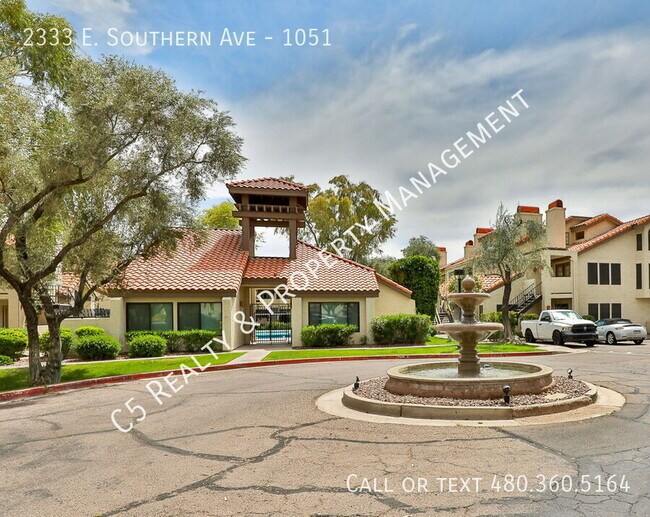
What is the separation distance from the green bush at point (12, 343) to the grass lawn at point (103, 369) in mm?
2531

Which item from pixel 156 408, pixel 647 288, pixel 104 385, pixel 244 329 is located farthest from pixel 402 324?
pixel 647 288

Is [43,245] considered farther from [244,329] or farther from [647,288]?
A: [647,288]

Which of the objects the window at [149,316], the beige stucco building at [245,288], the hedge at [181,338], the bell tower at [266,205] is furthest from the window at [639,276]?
the window at [149,316]

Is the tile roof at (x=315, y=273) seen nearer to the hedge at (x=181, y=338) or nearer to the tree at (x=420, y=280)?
the hedge at (x=181, y=338)

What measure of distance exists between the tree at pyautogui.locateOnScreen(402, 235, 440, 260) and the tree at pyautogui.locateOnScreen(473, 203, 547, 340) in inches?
1250

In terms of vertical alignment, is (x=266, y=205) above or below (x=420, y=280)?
above

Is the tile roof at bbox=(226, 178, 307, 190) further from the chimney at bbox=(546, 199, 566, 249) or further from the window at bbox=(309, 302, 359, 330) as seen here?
the chimney at bbox=(546, 199, 566, 249)

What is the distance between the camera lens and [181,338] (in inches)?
839

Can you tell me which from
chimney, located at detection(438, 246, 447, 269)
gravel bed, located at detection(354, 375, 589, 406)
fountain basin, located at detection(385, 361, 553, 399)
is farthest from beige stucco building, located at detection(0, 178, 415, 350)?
chimney, located at detection(438, 246, 447, 269)

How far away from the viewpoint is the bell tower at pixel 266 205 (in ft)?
86.8

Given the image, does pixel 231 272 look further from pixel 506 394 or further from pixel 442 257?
pixel 442 257

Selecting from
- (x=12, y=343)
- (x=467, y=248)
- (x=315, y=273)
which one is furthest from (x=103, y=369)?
(x=467, y=248)

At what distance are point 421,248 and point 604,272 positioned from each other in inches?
1013

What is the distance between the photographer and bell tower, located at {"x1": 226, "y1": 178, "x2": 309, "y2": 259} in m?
26.5
